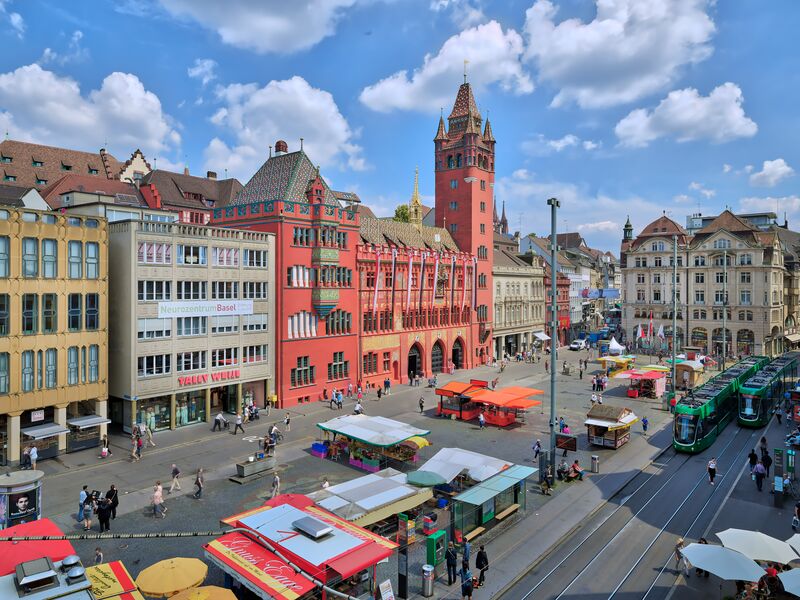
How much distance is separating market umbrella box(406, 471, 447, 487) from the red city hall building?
1016 inches

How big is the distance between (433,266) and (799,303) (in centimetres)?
7118

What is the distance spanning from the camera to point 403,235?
221 ft

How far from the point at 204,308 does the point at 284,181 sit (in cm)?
1533

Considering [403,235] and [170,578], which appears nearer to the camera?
[170,578]

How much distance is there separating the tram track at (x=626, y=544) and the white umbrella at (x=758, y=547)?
2.90m

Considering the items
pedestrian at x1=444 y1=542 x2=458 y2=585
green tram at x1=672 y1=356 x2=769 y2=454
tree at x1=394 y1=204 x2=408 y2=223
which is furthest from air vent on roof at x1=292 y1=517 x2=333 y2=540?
tree at x1=394 y1=204 x2=408 y2=223

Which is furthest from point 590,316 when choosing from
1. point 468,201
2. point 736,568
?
point 736,568

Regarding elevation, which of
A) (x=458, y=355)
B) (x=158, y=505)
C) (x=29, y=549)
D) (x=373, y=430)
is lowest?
(x=158, y=505)

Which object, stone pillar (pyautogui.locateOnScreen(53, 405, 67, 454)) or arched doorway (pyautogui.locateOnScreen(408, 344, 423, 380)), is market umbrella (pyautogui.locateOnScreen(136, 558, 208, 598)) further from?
arched doorway (pyautogui.locateOnScreen(408, 344, 423, 380))

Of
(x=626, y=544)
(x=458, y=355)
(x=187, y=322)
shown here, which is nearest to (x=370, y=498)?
(x=626, y=544)

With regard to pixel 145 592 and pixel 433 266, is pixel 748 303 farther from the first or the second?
pixel 145 592

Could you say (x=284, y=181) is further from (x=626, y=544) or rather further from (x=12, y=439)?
(x=626, y=544)

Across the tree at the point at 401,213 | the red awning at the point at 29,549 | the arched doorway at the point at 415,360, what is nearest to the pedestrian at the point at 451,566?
the red awning at the point at 29,549

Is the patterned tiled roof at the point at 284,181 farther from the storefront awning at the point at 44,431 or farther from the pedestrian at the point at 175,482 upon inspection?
the pedestrian at the point at 175,482
